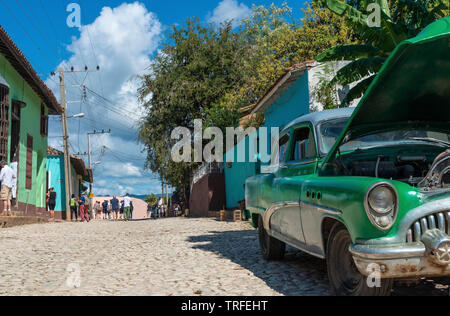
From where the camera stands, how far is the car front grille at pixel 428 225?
3121 millimetres

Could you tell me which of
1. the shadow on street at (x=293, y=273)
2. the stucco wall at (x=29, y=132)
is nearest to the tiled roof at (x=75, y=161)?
the stucco wall at (x=29, y=132)

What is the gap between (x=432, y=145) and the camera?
456 cm

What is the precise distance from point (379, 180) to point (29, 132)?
68.4 feet

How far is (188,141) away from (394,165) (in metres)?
24.7

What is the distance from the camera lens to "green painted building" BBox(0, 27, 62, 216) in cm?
1730

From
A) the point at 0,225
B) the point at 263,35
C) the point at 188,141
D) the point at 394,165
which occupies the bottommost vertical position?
the point at 0,225

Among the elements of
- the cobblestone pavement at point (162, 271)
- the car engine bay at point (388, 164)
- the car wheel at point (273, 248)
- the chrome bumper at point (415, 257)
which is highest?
the car engine bay at point (388, 164)

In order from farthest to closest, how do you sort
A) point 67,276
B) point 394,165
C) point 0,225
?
1. point 0,225
2. point 67,276
3. point 394,165

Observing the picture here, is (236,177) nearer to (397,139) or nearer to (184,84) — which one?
(184,84)

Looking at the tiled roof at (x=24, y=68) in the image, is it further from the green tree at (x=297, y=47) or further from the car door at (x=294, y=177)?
the car door at (x=294, y=177)

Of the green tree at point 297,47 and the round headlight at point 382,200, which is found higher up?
the green tree at point 297,47

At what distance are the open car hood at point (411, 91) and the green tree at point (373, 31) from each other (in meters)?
5.44

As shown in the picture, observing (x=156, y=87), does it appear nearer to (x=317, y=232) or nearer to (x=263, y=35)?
(x=263, y=35)
